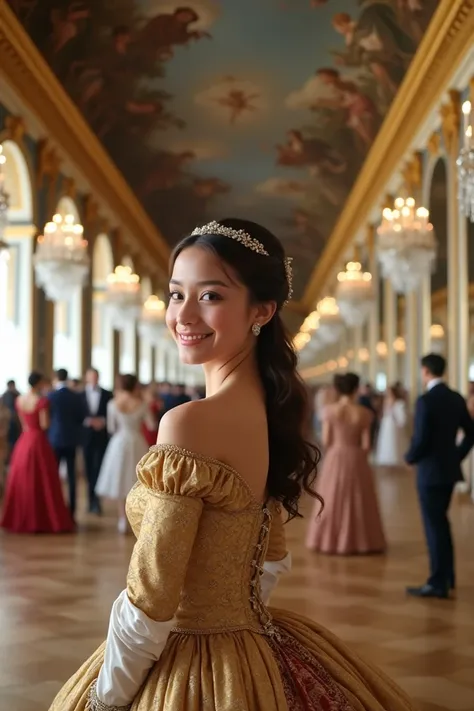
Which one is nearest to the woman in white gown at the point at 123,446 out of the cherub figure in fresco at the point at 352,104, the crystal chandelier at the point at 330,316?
the cherub figure in fresco at the point at 352,104

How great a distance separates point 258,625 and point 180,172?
2300cm

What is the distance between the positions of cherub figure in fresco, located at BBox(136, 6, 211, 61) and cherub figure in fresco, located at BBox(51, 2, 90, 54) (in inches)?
58.2

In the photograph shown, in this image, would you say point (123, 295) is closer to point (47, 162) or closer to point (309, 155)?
point (47, 162)

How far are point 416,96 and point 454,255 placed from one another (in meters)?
3.63

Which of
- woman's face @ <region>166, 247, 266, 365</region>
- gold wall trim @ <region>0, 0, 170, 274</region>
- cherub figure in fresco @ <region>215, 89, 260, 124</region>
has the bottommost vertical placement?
woman's face @ <region>166, 247, 266, 365</region>

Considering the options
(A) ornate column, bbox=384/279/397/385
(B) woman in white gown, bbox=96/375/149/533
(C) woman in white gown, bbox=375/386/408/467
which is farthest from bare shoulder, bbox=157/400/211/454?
(A) ornate column, bbox=384/279/397/385

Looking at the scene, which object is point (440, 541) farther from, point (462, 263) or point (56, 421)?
point (462, 263)

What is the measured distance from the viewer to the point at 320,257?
113ft

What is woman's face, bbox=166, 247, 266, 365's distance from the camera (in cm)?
236

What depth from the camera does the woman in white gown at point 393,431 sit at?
18.7m

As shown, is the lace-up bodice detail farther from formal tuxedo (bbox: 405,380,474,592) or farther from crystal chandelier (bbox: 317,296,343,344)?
crystal chandelier (bbox: 317,296,343,344)

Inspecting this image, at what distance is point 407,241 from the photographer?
12.8 metres

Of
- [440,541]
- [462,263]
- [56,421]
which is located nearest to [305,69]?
[462,263]

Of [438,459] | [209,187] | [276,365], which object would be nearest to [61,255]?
[438,459]
